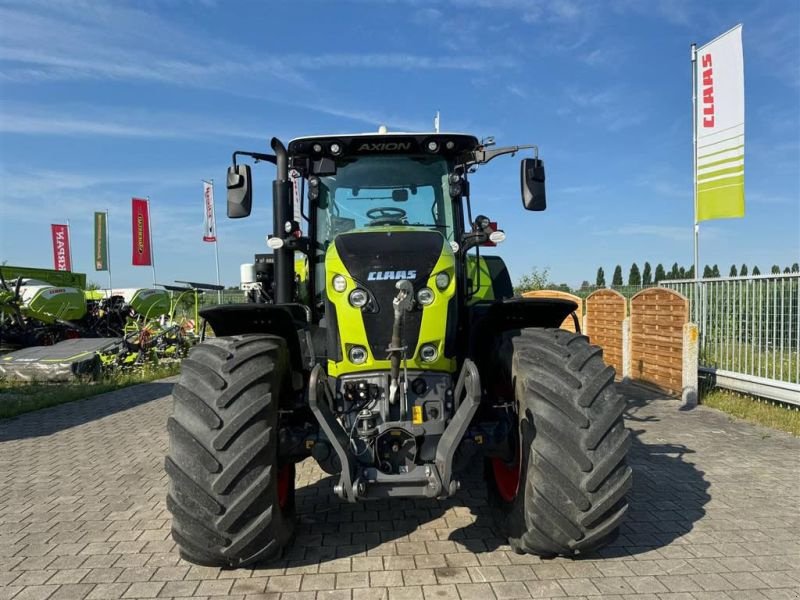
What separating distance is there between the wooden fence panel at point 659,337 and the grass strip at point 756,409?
1.78 feet

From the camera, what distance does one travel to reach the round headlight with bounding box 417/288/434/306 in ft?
11.3

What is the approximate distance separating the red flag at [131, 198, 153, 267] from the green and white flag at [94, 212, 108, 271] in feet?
13.1

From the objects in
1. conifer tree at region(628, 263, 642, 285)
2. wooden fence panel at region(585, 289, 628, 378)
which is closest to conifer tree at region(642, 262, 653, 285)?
conifer tree at region(628, 263, 642, 285)

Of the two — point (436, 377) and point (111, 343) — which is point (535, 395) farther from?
point (111, 343)

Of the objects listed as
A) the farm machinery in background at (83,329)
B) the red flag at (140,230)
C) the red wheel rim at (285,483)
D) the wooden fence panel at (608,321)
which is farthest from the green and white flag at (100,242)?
the red wheel rim at (285,483)

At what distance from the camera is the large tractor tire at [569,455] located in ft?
10.0

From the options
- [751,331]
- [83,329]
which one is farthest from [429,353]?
[83,329]

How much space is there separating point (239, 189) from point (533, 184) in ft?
7.24

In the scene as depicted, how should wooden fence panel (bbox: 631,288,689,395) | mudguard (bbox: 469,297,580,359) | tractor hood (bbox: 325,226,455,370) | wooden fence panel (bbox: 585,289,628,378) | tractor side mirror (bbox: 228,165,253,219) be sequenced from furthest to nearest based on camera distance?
wooden fence panel (bbox: 585,289,628,378)
wooden fence panel (bbox: 631,288,689,395)
tractor side mirror (bbox: 228,165,253,219)
mudguard (bbox: 469,297,580,359)
tractor hood (bbox: 325,226,455,370)

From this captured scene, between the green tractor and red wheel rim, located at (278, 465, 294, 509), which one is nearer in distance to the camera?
the green tractor

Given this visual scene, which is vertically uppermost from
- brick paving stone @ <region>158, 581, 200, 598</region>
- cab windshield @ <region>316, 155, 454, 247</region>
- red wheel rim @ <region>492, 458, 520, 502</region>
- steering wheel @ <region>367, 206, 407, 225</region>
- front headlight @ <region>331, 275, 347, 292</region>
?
→ cab windshield @ <region>316, 155, 454, 247</region>

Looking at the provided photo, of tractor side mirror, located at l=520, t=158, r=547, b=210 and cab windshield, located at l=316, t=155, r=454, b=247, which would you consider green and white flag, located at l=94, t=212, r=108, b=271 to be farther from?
tractor side mirror, located at l=520, t=158, r=547, b=210

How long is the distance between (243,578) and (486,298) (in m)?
3.07

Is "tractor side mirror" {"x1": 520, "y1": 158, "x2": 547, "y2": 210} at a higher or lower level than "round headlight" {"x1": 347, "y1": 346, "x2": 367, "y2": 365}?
higher
